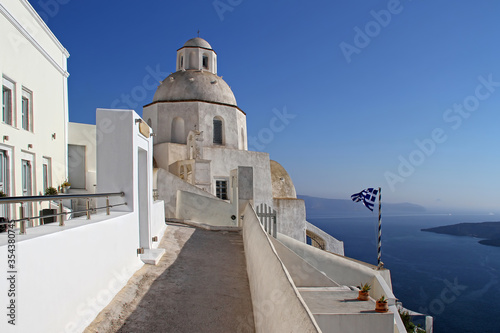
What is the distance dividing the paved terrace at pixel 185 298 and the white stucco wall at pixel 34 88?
5.76 m

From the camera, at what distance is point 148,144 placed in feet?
27.8

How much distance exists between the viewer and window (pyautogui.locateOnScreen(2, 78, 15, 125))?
1095 cm

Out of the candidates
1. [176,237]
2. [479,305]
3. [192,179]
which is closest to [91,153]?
[192,179]

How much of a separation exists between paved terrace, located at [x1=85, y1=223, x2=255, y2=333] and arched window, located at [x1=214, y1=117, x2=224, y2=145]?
16.9 metres

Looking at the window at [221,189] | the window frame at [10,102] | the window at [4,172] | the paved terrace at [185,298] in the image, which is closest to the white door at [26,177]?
the window at [4,172]

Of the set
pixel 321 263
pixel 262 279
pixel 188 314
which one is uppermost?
pixel 262 279

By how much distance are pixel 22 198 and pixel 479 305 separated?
60806mm

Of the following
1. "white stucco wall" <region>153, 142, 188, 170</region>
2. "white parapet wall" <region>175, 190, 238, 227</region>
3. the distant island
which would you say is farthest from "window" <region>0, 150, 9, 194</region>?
the distant island

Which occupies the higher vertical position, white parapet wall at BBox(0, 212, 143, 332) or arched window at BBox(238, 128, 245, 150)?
arched window at BBox(238, 128, 245, 150)

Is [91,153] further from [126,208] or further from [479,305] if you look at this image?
[479,305]

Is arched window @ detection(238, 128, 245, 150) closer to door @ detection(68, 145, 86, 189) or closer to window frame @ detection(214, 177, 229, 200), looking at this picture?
window frame @ detection(214, 177, 229, 200)

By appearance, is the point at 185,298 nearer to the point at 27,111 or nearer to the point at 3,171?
the point at 3,171

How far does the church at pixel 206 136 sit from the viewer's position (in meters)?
23.3

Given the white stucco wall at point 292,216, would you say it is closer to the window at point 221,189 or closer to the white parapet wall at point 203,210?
the window at point 221,189
